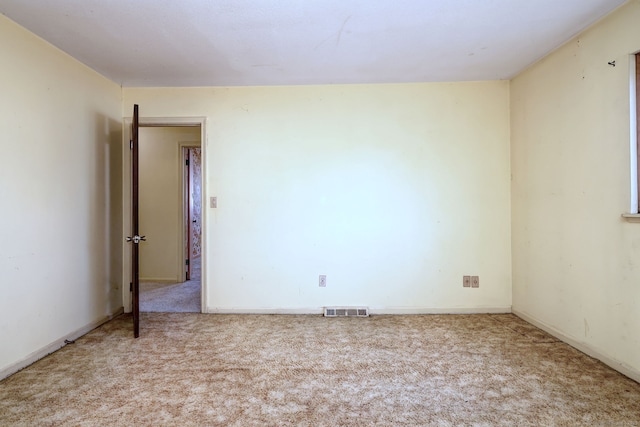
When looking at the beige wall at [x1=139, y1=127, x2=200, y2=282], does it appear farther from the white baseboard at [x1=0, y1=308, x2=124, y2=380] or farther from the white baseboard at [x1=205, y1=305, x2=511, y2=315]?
the white baseboard at [x1=205, y1=305, x2=511, y2=315]

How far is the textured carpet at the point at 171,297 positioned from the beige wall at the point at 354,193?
458mm

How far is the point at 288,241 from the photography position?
11.8 ft

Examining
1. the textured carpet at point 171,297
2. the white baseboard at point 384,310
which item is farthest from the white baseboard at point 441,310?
the textured carpet at point 171,297

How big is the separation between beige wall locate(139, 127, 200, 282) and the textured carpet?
0.27m

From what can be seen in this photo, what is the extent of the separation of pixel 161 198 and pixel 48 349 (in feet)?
9.52

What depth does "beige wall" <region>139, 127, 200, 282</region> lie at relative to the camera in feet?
16.8

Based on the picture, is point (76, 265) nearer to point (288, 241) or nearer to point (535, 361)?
point (288, 241)

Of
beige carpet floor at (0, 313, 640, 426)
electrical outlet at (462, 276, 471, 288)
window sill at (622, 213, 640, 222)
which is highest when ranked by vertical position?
window sill at (622, 213, 640, 222)

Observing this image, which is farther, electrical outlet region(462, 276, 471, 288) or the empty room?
electrical outlet region(462, 276, 471, 288)

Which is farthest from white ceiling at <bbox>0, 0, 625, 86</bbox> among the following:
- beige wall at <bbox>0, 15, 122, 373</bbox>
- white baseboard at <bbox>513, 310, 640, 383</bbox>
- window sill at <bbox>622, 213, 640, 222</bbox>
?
white baseboard at <bbox>513, 310, 640, 383</bbox>

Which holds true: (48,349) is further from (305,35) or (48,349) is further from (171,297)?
(305,35)

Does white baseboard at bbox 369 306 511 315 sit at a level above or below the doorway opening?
below

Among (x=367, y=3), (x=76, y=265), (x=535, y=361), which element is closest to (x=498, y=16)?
(x=367, y=3)

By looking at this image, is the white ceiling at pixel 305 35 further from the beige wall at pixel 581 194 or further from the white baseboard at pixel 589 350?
the white baseboard at pixel 589 350
